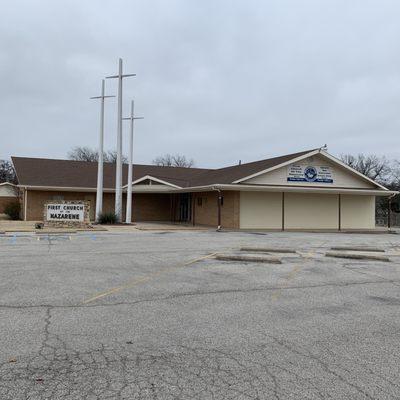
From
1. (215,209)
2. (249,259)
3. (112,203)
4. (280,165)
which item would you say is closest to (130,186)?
(112,203)

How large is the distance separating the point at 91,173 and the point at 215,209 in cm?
1218

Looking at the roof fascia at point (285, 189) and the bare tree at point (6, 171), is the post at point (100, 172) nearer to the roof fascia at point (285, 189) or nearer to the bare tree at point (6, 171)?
the roof fascia at point (285, 189)

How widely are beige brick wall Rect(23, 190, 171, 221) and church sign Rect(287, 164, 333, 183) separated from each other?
11.6 m

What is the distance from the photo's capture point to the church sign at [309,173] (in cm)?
2950

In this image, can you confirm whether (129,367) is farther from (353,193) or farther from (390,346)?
(353,193)

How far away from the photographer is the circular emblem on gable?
29.8m

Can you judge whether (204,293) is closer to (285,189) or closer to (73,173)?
(285,189)

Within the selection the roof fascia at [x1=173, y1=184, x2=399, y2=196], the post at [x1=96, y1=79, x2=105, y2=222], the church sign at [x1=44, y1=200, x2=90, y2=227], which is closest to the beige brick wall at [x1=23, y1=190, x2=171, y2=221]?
the post at [x1=96, y1=79, x2=105, y2=222]

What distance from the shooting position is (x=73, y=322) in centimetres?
620

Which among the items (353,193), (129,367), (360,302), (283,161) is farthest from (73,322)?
(353,193)

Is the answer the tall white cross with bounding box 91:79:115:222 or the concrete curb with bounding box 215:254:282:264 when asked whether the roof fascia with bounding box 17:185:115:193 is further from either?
the concrete curb with bounding box 215:254:282:264

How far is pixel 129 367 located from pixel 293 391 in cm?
156

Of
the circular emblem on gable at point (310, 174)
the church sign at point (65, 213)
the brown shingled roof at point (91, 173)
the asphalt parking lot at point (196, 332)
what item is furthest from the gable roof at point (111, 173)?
the asphalt parking lot at point (196, 332)

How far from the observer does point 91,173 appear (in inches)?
1476
